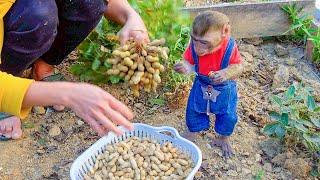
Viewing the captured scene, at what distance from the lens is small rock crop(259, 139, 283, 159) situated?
2.70 m

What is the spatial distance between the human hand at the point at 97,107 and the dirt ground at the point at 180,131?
87cm

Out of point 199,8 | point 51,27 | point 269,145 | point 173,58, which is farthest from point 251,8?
point 51,27

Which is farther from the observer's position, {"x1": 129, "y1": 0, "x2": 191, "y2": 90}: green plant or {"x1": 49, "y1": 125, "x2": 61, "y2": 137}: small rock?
{"x1": 129, "y1": 0, "x2": 191, "y2": 90}: green plant

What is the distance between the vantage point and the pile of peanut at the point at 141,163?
2.38 meters

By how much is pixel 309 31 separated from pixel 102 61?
1.27m

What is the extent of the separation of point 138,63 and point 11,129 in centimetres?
79

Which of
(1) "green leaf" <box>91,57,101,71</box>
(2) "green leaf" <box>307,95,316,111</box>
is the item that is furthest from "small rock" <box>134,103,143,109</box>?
(2) "green leaf" <box>307,95,316,111</box>

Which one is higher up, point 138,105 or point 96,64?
point 96,64

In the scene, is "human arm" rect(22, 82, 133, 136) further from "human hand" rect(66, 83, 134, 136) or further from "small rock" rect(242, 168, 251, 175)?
"small rock" rect(242, 168, 251, 175)

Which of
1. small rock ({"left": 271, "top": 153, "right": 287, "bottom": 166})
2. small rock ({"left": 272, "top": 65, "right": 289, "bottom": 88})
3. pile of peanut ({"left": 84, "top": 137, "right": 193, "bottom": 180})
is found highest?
small rock ({"left": 272, "top": 65, "right": 289, "bottom": 88})

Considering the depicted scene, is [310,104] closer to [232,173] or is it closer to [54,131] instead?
[232,173]

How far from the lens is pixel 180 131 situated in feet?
9.23

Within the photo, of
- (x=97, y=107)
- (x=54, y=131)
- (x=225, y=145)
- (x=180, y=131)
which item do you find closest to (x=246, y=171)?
(x=225, y=145)

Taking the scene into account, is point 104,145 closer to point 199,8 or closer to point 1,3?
point 1,3
